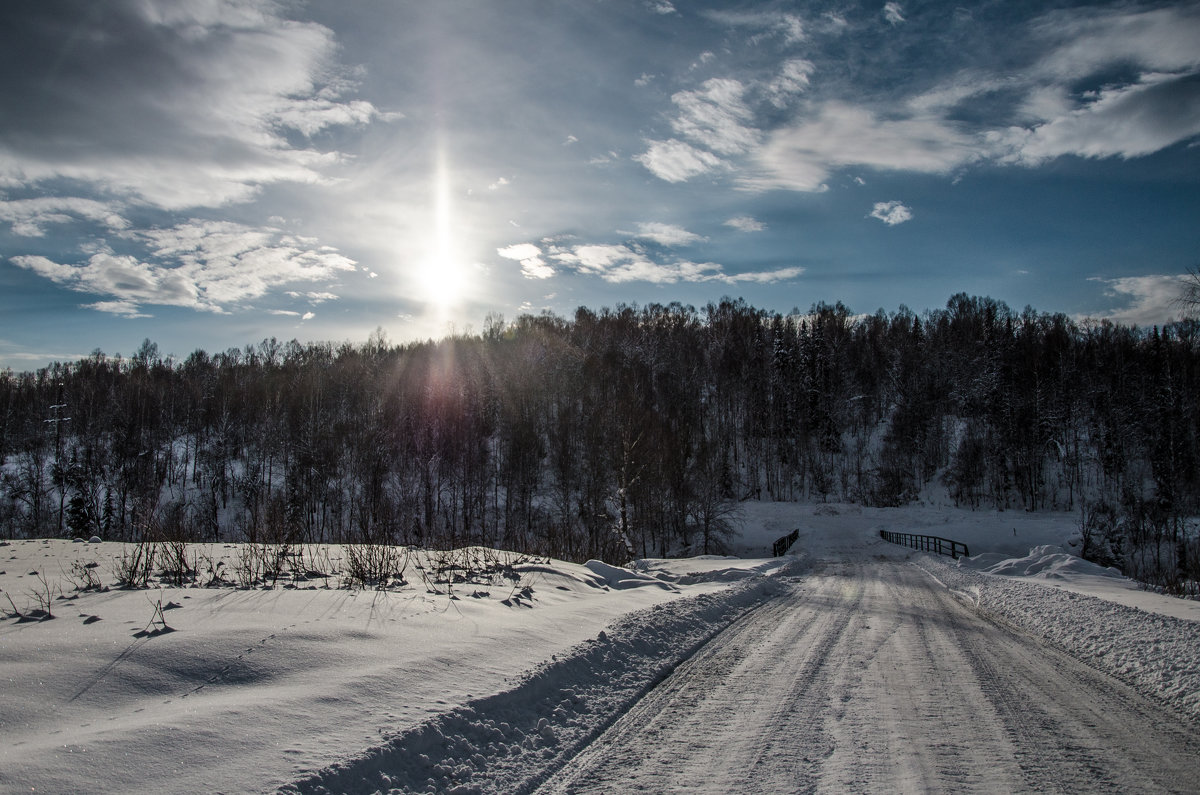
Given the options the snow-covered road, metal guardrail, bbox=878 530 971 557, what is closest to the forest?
metal guardrail, bbox=878 530 971 557

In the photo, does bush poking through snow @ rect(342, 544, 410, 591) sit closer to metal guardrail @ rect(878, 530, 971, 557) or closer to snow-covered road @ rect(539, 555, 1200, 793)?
snow-covered road @ rect(539, 555, 1200, 793)

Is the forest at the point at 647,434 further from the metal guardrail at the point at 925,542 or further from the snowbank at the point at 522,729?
the snowbank at the point at 522,729

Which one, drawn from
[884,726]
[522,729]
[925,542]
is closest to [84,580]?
[522,729]

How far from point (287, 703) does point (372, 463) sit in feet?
151

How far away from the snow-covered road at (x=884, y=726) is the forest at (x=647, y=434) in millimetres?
27196

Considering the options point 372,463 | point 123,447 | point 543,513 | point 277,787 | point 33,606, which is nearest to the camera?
point 277,787

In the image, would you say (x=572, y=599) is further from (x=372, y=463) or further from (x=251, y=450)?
(x=251, y=450)

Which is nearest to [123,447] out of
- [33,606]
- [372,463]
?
[372,463]

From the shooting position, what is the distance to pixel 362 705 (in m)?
4.78

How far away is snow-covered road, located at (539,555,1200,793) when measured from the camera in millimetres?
4309

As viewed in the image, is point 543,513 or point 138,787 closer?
point 138,787

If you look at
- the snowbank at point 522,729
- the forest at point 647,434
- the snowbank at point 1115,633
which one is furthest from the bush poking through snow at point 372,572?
the forest at point 647,434

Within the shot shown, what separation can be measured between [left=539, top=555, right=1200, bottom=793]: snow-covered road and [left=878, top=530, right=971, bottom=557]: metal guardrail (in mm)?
22986

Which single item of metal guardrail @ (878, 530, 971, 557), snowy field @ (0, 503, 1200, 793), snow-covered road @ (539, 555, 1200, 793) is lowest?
metal guardrail @ (878, 530, 971, 557)
